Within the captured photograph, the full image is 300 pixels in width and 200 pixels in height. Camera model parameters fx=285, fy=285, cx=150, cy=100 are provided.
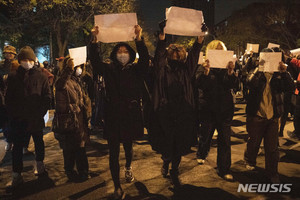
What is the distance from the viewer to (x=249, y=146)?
4637mm

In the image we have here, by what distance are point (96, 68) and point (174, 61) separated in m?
1.11

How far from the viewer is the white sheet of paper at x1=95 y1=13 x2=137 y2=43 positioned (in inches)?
146

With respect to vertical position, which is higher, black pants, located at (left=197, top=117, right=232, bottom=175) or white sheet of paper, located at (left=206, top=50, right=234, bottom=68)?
white sheet of paper, located at (left=206, top=50, right=234, bottom=68)

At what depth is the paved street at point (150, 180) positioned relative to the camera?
3951mm

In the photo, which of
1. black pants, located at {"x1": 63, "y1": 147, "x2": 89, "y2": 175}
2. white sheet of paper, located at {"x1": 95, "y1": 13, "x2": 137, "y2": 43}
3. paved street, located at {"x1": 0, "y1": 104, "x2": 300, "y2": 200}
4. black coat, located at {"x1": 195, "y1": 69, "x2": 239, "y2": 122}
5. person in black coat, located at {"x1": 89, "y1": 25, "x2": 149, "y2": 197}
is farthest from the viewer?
black pants, located at {"x1": 63, "y1": 147, "x2": 89, "y2": 175}

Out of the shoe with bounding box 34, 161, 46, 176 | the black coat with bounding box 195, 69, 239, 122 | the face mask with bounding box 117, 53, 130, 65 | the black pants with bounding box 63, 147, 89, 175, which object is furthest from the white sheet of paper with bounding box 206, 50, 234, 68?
the shoe with bounding box 34, 161, 46, 176

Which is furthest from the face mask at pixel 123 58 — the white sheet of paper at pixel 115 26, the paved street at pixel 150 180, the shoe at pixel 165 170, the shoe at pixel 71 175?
the shoe at pixel 71 175

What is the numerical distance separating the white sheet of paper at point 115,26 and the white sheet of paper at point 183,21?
47cm

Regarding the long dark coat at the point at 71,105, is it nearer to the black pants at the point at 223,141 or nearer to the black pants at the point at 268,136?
the black pants at the point at 223,141

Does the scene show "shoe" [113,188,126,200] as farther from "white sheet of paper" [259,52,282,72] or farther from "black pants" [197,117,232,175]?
"white sheet of paper" [259,52,282,72]

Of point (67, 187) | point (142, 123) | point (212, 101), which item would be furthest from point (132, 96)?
point (67, 187)

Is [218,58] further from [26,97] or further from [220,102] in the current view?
[26,97]

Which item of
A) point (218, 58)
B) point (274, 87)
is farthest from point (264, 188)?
point (218, 58)

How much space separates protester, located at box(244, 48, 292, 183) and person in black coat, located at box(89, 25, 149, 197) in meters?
A: 1.75
